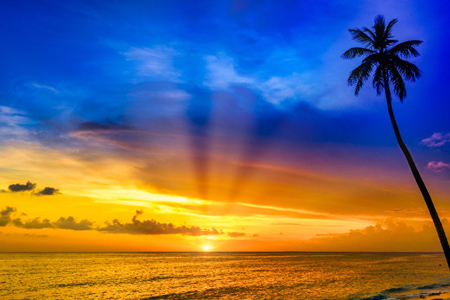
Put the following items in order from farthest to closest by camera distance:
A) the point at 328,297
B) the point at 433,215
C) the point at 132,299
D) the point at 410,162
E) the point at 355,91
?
the point at 132,299 → the point at 328,297 → the point at 355,91 → the point at 410,162 → the point at 433,215

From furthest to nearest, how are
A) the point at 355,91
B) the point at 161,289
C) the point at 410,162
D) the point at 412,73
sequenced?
the point at 161,289, the point at 355,91, the point at 412,73, the point at 410,162

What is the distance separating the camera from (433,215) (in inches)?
885

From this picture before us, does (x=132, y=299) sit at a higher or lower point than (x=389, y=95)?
lower

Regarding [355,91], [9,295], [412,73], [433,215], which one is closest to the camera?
[433,215]

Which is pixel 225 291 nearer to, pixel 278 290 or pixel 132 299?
pixel 278 290

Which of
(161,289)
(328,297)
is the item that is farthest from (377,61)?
(161,289)

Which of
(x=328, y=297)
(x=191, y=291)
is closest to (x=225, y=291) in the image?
(x=191, y=291)

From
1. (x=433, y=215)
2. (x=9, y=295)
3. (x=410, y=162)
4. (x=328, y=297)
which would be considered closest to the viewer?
(x=433, y=215)

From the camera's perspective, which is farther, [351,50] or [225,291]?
[225,291]

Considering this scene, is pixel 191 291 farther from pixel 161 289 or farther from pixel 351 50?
pixel 351 50

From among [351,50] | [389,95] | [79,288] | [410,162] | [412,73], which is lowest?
[79,288]

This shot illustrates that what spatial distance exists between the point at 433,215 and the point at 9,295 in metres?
58.2

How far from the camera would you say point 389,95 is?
25.8 m

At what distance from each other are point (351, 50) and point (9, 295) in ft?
194
